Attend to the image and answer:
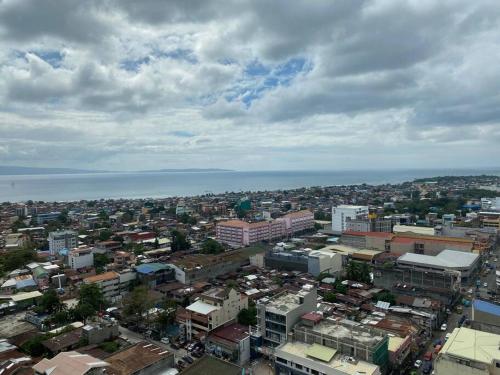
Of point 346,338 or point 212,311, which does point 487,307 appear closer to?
point 346,338

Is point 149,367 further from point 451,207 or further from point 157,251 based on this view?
point 451,207

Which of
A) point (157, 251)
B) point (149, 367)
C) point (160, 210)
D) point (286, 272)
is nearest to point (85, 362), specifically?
point (149, 367)

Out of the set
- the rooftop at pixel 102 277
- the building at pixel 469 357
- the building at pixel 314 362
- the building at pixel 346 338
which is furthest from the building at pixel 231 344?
the rooftop at pixel 102 277

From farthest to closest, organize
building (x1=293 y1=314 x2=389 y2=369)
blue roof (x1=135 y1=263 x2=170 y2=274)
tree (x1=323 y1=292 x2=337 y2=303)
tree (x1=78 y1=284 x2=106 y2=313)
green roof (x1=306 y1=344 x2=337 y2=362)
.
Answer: blue roof (x1=135 y1=263 x2=170 y2=274), tree (x1=323 y1=292 x2=337 y2=303), tree (x1=78 y1=284 x2=106 y2=313), building (x1=293 y1=314 x2=389 y2=369), green roof (x1=306 y1=344 x2=337 y2=362)

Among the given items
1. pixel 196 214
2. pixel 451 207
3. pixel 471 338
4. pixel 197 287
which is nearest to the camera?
pixel 471 338

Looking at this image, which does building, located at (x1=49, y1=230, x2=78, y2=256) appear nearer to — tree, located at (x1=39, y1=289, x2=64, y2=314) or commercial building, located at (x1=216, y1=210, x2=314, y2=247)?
commercial building, located at (x1=216, y1=210, x2=314, y2=247)

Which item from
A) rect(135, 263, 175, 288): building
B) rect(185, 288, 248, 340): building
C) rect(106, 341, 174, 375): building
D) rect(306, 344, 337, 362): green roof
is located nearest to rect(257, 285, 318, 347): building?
rect(306, 344, 337, 362): green roof

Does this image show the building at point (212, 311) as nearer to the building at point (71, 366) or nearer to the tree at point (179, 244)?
the building at point (71, 366)
